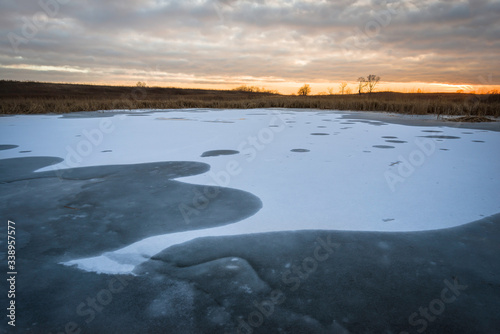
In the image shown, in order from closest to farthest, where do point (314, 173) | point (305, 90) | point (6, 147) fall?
point (314, 173)
point (6, 147)
point (305, 90)

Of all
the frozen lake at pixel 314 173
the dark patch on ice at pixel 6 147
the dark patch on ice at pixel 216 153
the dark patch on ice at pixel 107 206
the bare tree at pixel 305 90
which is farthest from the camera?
the bare tree at pixel 305 90

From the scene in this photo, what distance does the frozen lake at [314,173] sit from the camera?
80.3 inches

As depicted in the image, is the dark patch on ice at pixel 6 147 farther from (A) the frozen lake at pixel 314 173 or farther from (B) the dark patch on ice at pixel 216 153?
(B) the dark patch on ice at pixel 216 153

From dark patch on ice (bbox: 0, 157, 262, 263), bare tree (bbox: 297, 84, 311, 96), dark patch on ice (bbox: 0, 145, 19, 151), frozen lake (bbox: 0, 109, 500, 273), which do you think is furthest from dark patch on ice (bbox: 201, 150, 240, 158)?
bare tree (bbox: 297, 84, 311, 96)

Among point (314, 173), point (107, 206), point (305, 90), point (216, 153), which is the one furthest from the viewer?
point (305, 90)

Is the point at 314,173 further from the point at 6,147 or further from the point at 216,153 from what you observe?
the point at 6,147

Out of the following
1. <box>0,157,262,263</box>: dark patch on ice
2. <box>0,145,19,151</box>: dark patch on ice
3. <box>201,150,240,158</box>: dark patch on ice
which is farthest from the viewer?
<box>0,145,19,151</box>: dark patch on ice

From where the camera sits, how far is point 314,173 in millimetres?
3258

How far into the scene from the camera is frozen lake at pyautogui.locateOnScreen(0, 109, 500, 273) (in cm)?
204

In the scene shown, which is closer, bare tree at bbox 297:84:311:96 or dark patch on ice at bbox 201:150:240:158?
dark patch on ice at bbox 201:150:240:158

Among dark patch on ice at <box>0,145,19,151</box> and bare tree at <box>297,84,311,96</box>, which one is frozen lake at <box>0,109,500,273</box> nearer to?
dark patch on ice at <box>0,145,19,151</box>

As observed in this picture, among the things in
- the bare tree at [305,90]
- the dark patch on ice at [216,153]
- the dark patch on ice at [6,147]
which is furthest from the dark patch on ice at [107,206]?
the bare tree at [305,90]

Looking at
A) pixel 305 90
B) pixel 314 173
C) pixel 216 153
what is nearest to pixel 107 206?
pixel 314 173

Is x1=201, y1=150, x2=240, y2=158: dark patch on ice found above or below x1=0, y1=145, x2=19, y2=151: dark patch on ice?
above
